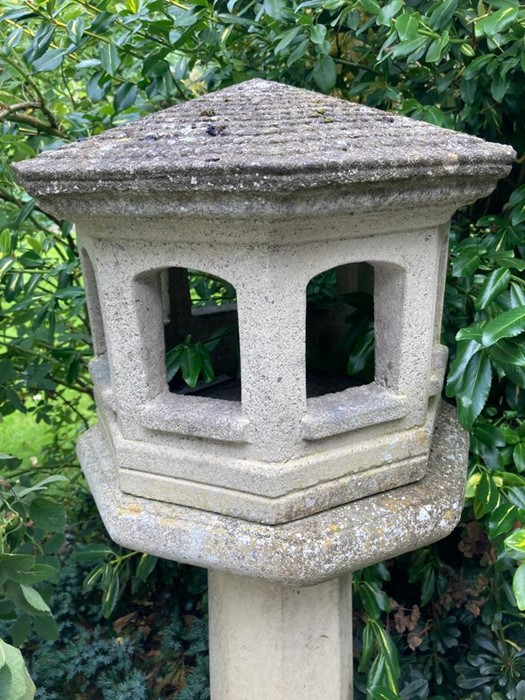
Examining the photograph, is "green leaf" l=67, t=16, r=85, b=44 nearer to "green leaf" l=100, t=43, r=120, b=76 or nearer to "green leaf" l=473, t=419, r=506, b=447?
"green leaf" l=100, t=43, r=120, b=76

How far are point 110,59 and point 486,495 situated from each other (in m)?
1.42

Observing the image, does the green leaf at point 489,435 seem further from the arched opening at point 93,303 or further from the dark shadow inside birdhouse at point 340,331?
the arched opening at point 93,303

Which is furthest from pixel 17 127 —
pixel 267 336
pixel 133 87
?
pixel 267 336

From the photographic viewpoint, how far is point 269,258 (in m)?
1.06

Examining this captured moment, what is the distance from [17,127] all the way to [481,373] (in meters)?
1.64

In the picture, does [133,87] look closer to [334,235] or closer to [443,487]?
[334,235]

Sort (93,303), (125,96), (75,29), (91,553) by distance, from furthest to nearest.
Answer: (91,553) < (125,96) < (75,29) < (93,303)

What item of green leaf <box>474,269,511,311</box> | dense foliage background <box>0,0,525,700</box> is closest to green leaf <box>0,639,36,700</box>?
dense foliage background <box>0,0,525,700</box>

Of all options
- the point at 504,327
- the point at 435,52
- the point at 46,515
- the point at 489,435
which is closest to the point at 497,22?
the point at 435,52

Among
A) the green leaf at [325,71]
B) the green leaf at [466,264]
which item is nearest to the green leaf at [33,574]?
the green leaf at [466,264]

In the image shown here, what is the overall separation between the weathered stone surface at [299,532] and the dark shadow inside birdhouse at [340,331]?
1.21 feet

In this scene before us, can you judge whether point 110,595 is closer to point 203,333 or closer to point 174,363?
point 203,333

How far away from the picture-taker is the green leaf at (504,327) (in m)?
1.11

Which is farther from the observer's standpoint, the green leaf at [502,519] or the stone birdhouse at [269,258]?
the green leaf at [502,519]
